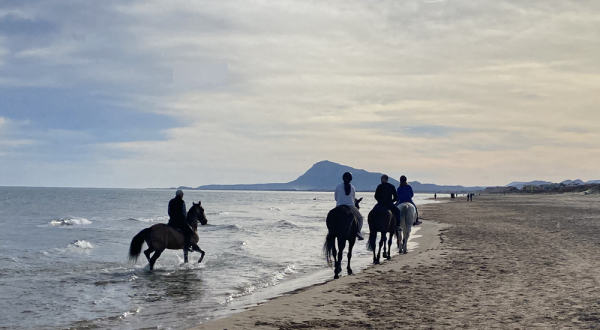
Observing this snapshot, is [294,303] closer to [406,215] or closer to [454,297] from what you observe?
[454,297]

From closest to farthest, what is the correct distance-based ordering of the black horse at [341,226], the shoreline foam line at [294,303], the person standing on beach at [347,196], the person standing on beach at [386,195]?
the shoreline foam line at [294,303]
the black horse at [341,226]
the person standing on beach at [347,196]
the person standing on beach at [386,195]

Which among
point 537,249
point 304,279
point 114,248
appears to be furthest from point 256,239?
point 537,249

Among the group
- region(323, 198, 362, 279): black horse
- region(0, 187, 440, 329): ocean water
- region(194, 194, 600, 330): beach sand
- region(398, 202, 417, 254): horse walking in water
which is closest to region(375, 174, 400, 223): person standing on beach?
region(398, 202, 417, 254): horse walking in water

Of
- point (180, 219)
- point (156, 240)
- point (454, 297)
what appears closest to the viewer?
point (454, 297)

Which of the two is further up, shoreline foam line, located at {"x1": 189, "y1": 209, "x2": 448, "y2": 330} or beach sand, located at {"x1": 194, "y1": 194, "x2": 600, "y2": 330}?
beach sand, located at {"x1": 194, "y1": 194, "x2": 600, "y2": 330}

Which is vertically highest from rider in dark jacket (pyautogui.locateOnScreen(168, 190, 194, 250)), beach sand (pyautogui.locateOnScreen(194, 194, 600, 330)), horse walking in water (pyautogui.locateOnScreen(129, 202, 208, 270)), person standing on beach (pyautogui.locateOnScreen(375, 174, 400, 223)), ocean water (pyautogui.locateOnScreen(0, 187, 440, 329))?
person standing on beach (pyautogui.locateOnScreen(375, 174, 400, 223))

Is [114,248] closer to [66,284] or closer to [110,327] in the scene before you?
[66,284]

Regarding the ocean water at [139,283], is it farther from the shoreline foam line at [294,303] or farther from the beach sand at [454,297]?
the beach sand at [454,297]

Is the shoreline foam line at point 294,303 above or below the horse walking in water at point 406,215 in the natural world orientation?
below

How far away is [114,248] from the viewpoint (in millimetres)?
20297

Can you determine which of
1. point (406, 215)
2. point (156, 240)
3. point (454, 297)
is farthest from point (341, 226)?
point (156, 240)

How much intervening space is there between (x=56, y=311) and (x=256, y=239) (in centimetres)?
1564

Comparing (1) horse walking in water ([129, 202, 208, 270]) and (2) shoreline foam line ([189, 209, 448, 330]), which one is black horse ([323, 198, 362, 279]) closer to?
(2) shoreline foam line ([189, 209, 448, 330])

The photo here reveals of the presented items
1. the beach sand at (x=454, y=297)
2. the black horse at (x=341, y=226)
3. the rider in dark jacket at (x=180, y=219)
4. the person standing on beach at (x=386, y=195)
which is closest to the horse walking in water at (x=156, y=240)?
the rider in dark jacket at (x=180, y=219)
